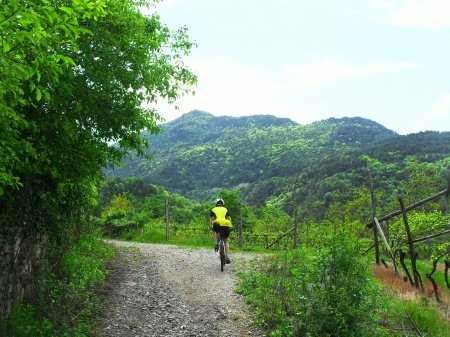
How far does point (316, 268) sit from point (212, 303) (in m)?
3.24

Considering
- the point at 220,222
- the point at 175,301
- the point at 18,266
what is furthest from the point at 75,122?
the point at 220,222

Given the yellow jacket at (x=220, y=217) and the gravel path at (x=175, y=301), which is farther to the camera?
the yellow jacket at (x=220, y=217)

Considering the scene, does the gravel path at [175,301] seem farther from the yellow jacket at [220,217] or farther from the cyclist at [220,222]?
the yellow jacket at [220,217]

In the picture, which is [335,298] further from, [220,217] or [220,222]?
[220,217]

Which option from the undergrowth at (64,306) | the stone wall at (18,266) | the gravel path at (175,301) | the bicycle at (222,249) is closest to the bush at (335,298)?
the gravel path at (175,301)

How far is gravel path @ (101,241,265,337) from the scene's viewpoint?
7582 mm

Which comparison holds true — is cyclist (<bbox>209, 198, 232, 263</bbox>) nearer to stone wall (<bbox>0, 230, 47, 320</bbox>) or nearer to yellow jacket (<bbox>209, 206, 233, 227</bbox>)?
yellow jacket (<bbox>209, 206, 233, 227</bbox>)

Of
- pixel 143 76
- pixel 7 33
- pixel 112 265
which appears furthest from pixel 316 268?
pixel 112 265

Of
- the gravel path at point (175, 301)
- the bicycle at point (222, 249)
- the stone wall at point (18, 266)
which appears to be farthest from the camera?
the bicycle at point (222, 249)

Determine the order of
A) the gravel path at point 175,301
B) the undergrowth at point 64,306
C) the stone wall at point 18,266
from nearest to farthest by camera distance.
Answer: the undergrowth at point 64,306, the stone wall at point 18,266, the gravel path at point 175,301

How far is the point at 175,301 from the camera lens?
9234 mm

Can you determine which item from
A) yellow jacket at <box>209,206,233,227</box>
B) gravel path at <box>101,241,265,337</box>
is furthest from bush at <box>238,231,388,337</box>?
yellow jacket at <box>209,206,233,227</box>

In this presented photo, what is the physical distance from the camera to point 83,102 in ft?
26.8

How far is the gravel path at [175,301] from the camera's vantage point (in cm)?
758
